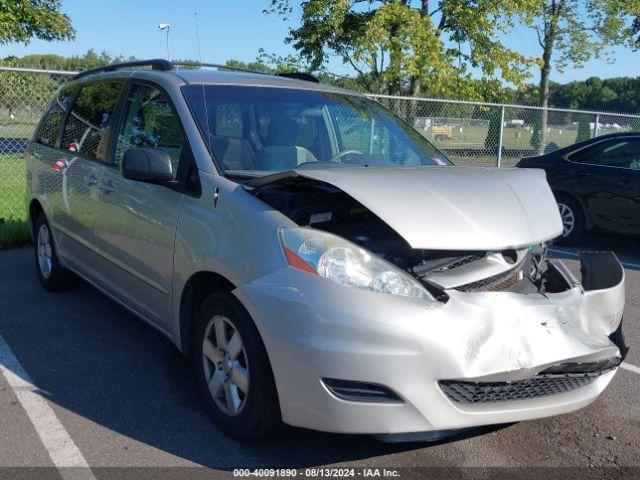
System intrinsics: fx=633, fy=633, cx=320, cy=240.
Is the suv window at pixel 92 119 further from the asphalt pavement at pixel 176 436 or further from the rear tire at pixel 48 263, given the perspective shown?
the asphalt pavement at pixel 176 436

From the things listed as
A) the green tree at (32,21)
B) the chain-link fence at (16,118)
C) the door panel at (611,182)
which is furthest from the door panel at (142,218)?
the green tree at (32,21)

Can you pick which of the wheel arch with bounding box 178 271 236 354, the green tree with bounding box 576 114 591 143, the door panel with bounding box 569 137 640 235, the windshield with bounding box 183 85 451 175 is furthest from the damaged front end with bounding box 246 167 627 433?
the green tree with bounding box 576 114 591 143

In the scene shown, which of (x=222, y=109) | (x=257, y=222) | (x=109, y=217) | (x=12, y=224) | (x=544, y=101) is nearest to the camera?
(x=257, y=222)

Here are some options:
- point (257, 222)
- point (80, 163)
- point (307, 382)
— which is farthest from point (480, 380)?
point (80, 163)

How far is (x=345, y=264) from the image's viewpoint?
2.65 meters

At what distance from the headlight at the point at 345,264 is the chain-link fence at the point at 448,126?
223 inches

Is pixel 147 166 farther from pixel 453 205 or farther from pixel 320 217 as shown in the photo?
pixel 453 205

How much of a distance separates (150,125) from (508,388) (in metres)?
2.61

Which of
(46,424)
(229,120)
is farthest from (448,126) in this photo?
(46,424)

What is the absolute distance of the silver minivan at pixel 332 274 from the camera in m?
2.52

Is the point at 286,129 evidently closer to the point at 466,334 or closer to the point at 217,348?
the point at 217,348

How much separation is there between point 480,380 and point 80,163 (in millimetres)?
3324

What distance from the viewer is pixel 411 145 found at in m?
4.34

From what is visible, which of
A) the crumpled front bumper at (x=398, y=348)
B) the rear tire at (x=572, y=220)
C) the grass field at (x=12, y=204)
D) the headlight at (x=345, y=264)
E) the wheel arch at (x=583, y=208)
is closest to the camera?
the crumpled front bumper at (x=398, y=348)
